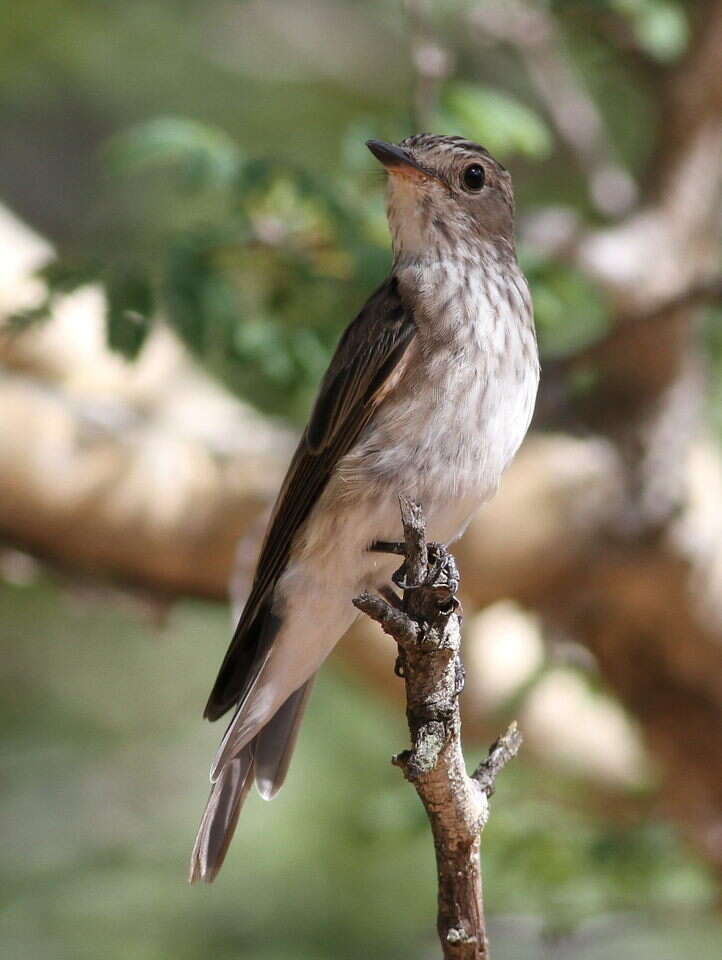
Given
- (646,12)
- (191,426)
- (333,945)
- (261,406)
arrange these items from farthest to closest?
(261,406) < (333,945) < (191,426) < (646,12)

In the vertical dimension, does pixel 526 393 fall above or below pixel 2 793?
below

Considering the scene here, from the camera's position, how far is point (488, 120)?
183 inches

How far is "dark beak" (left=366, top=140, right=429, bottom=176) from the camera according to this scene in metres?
3.83

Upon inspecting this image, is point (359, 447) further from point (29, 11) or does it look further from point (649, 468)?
point (29, 11)

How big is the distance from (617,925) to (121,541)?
2.24 meters

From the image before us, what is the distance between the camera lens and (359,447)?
3.63 meters

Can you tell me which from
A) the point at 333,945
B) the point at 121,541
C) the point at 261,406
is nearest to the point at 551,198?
the point at 261,406

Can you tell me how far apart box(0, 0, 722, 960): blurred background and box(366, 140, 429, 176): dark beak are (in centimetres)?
62

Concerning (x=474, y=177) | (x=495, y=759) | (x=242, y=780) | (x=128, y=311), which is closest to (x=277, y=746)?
(x=242, y=780)

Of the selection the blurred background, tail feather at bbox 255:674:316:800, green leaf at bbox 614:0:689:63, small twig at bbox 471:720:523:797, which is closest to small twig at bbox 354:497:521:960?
small twig at bbox 471:720:523:797

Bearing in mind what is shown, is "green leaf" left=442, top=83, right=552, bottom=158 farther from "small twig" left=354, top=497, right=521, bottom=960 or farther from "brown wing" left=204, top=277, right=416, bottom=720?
"small twig" left=354, top=497, right=521, bottom=960

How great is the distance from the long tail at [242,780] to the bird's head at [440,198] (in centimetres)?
119

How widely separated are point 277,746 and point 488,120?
2.06m

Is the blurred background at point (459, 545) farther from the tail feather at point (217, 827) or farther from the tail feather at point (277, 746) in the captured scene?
the tail feather at point (217, 827)
